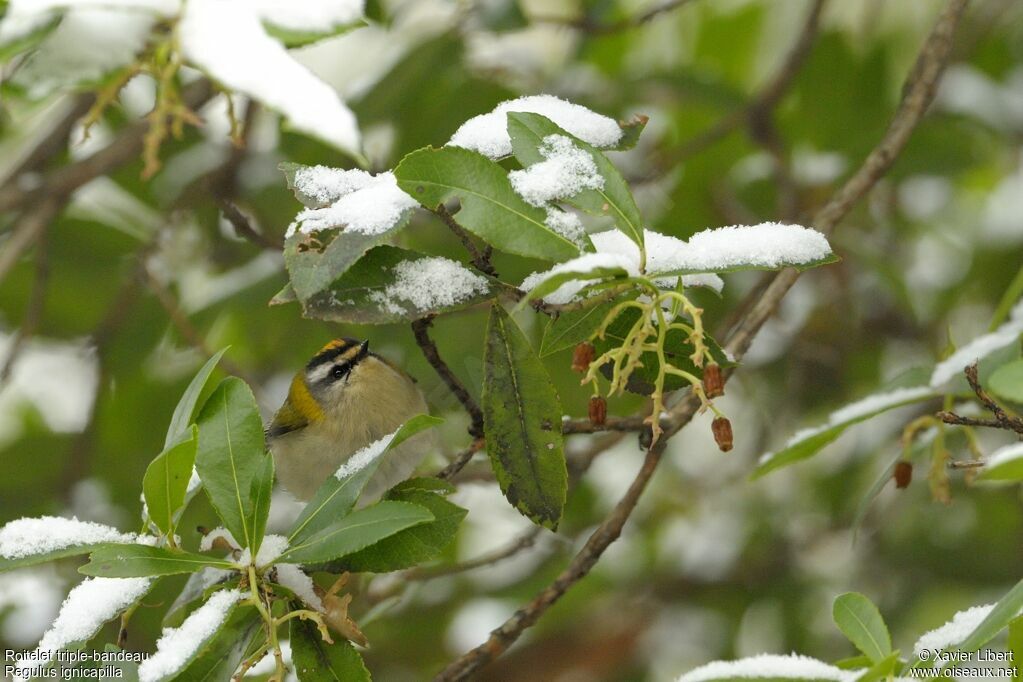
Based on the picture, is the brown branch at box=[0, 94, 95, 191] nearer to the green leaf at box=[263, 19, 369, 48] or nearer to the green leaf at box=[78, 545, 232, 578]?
the green leaf at box=[78, 545, 232, 578]

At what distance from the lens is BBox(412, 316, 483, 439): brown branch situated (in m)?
1.62

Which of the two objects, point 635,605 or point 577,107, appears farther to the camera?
point 635,605

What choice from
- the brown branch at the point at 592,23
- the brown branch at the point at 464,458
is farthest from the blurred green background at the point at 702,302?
the brown branch at the point at 464,458

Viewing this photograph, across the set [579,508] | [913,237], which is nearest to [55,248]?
[579,508]

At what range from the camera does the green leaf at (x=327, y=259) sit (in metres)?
1.37

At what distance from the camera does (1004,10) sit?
3748 millimetres

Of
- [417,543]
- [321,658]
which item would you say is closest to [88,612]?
[321,658]

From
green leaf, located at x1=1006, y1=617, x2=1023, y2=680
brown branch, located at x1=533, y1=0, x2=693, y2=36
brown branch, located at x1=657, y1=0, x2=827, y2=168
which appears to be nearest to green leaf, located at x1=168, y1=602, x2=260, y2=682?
green leaf, located at x1=1006, y1=617, x2=1023, y2=680

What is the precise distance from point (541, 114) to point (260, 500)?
669 mm

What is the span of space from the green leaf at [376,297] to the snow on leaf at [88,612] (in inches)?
19.4

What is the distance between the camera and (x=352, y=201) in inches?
58.2

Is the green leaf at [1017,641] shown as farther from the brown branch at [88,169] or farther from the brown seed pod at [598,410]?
the brown branch at [88,169]

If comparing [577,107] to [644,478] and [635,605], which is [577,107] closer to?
[644,478]

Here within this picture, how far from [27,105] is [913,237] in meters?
3.24
